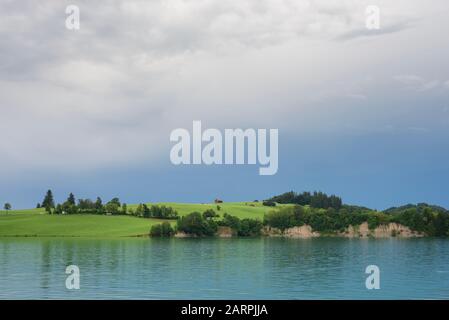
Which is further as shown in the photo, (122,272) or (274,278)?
(122,272)

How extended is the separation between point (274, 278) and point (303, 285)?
877 centimetres

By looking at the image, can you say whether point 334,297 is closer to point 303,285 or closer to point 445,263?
point 303,285

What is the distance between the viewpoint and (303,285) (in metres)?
65.6

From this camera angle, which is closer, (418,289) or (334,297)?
(334,297)

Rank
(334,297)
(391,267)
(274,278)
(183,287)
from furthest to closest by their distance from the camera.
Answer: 1. (391,267)
2. (274,278)
3. (183,287)
4. (334,297)
